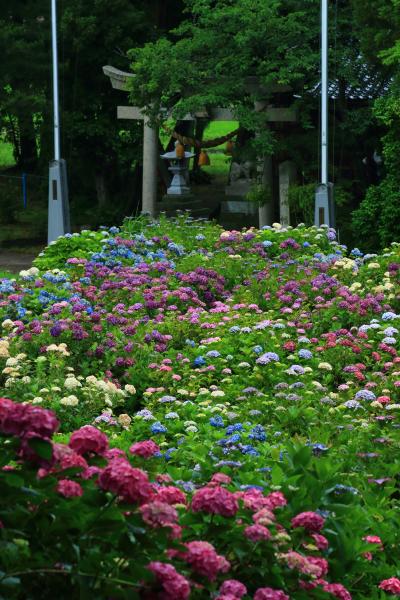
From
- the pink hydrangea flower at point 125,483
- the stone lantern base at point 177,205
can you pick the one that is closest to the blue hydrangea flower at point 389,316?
the pink hydrangea flower at point 125,483

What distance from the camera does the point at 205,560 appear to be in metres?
3.34

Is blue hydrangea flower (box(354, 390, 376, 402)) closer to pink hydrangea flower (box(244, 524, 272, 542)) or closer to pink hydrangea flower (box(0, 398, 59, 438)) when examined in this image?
pink hydrangea flower (box(244, 524, 272, 542))

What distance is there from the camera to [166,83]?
20812 millimetres

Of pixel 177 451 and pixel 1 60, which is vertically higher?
pixel 1 60

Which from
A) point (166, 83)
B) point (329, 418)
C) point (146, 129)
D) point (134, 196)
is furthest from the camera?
point (134, 196)

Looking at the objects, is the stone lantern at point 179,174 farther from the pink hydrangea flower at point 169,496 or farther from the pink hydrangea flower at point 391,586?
the pink hydrangea flower at point 169,496

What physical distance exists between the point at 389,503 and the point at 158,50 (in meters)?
16.4

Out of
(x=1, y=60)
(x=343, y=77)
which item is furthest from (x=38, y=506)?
(x=1, y=60)

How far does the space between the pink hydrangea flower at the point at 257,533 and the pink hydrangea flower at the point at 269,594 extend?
0.14 m

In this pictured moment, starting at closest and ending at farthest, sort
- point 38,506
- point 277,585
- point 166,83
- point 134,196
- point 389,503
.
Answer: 1. point 38,506
2. point 277,585
3. point 389,503
4. point 166,83
5. point 134,196

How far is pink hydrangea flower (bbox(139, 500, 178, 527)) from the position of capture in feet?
11.0

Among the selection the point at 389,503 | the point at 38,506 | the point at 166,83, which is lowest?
the point at 389,503

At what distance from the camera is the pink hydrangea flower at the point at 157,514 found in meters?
3.36

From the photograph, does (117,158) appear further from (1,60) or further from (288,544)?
(288,544)
